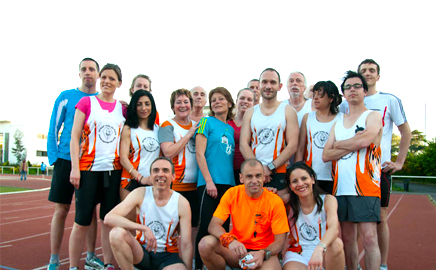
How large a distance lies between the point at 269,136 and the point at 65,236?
492 centimetres

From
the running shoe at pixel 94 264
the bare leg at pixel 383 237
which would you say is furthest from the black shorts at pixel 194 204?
the bare leg at pixel 383 237

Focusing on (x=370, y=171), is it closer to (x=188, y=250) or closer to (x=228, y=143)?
(x=228, y=143)

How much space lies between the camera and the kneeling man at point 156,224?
299cm

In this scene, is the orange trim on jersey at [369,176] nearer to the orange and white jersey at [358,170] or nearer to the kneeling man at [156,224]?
the orange and white jersey at [358,170]

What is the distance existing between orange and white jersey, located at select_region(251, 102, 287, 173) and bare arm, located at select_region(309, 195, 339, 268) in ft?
1.96

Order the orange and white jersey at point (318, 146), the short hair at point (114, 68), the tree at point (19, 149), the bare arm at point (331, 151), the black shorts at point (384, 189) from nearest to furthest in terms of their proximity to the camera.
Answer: the bare arm at point (331, 151), the orange and white jersey at point (318, 146), the black shorts at point (384, 189), the short hair at point (114, 68), the tree at point (19, 149)

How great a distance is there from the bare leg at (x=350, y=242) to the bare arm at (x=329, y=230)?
14.6 inches

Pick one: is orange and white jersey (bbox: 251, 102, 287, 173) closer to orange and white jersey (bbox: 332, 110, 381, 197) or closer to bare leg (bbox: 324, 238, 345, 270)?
orange and white jersey (bbox: 332, 110, 381, 197)

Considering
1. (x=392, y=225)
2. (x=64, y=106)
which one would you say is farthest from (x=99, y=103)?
(x=392, y=225)

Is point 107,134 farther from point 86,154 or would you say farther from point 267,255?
point 267,255

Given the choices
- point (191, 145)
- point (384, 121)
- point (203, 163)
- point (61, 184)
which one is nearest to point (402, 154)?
point (384, 121)

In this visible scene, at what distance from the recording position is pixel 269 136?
348 cm

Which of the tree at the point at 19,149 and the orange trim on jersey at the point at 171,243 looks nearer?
the orange trim on jersey at the point at 171,243

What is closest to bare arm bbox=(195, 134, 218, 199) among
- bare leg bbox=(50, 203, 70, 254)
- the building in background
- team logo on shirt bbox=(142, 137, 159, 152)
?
team logo on shirt bbox=(142, 137, 159, 152)
